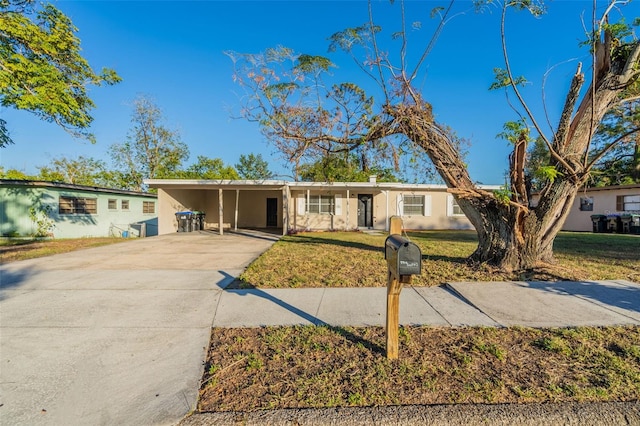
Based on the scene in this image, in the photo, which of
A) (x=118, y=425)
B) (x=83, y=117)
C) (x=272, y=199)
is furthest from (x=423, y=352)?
(x=272, y=199)

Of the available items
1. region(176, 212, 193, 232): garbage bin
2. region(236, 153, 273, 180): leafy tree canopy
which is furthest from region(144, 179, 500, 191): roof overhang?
region(236, 153, 273, 180): leafy tree canopy

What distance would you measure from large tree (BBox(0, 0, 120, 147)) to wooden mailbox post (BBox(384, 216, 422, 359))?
11734 millimetres

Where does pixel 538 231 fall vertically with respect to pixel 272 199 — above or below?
below

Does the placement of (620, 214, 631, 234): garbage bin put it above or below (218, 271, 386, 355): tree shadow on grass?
above

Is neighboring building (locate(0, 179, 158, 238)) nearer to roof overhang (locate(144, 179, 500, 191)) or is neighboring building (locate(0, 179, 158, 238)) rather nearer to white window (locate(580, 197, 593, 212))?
roof overhang (locate(144, 179, 500, 191))

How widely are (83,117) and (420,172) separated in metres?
12.5

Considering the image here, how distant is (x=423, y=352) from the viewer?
2.87 metres

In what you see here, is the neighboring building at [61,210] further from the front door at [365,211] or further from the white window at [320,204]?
the front door at [365,211]

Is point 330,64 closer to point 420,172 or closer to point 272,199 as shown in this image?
point 420,172

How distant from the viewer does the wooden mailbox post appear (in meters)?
2.30

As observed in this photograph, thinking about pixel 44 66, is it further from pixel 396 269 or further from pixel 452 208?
pixel 452 208

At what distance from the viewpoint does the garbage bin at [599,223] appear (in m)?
16.9

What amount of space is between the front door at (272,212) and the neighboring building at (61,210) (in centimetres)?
712

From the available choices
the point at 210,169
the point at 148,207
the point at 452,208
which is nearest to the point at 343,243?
the point at 452,208
